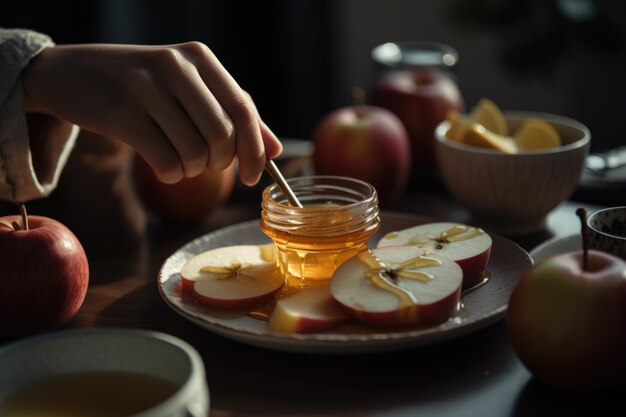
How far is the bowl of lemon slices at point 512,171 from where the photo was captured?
3.15 feet

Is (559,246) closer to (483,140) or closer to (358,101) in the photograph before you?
(483,140)

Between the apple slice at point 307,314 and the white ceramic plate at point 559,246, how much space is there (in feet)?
0.76

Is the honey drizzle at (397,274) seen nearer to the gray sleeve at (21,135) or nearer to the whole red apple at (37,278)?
the whole red apple at (37,278)

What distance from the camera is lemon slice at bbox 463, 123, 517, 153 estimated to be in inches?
39.2

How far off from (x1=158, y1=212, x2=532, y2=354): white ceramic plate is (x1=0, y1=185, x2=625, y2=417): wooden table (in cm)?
2

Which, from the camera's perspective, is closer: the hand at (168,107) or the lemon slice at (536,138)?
the hand at (168,107)

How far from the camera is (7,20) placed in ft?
5.39

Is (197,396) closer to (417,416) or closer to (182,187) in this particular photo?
(417,416)

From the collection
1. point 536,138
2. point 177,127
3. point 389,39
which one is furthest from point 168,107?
point 389,39

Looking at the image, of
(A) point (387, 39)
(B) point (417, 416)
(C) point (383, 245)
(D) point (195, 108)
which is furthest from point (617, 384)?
(A) point (387, 39)

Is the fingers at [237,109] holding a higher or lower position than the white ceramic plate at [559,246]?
higher

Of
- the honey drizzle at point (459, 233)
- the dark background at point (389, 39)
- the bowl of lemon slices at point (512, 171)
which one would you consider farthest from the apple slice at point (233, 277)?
the dark background at point (389, 39)

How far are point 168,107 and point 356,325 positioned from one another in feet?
0.80

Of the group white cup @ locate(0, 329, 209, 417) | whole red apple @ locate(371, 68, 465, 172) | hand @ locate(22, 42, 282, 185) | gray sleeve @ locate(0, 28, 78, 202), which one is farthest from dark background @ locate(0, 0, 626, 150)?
white cup @ locate(0, 329, 209, 417)
